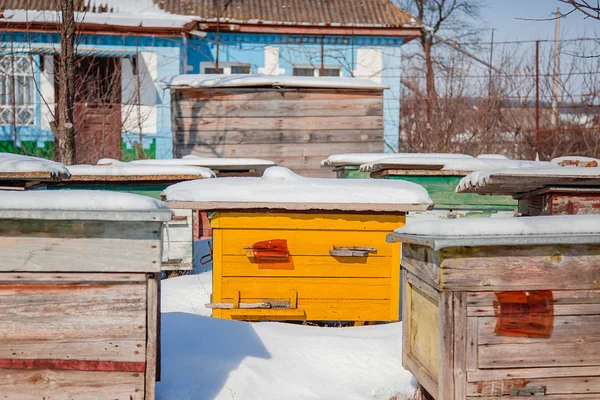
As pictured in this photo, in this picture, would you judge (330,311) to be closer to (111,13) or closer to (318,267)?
(318,267)

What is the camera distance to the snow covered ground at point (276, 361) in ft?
15.7

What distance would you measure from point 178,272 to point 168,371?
4.48 meters

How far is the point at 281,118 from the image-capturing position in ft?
42.9

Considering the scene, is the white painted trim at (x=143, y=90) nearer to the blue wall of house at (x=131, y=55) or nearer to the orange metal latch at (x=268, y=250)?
the blue wall of house at (x=131, y=55)

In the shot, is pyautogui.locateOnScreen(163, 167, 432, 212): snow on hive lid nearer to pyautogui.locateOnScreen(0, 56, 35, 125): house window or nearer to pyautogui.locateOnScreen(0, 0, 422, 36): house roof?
pyautogui.locateOnScreen(0, 0, 422, 36): house roof

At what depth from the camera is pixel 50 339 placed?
389 centimetres

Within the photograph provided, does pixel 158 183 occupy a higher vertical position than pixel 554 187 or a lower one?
lower

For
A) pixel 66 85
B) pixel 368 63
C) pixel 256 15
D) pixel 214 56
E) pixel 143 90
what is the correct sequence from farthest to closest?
pixel 368 63 → pixel 214 56 → pixel 256 15 → pixel 143 90 → pixel 66 85

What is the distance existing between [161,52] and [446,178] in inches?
392

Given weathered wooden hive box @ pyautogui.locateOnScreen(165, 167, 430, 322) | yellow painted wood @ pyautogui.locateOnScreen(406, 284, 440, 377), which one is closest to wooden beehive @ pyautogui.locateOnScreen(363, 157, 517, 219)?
weathered wooden hive box @ pyautogui.locateOnScreen(165, 167, 430, 322)

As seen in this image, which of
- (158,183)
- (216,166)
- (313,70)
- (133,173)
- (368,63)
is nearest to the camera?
(133,173)

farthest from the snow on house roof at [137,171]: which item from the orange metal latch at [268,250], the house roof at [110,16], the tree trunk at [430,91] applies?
the tree trunk at [430,91]

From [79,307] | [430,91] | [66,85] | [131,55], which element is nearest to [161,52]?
[131,55]

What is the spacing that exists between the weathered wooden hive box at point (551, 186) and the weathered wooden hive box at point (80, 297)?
140 inches
